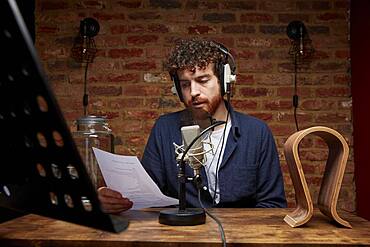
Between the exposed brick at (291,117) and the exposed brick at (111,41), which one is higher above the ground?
the exposed brick at (111,41)

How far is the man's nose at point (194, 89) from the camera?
1.83m

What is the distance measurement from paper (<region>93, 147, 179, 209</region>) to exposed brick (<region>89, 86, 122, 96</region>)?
4.63 feet

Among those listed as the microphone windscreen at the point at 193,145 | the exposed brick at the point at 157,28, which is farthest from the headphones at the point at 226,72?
the exposed brick at the point at 157,28

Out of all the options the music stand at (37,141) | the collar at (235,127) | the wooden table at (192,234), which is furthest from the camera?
the collar at (235,127)

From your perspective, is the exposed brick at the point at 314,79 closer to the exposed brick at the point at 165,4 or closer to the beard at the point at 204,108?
the exposed brick at the point at 165,4

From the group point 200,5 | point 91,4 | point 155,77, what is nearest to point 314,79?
point 200,5

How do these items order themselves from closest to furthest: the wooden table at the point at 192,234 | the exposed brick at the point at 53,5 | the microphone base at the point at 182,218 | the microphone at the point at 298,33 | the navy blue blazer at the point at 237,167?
the wooden table at the point at 192,234 → the microphone base at the point at 182,218 → the navy blue blazer at the point at 237,167 → the microphone at the point at 298,33 → the exposed brick at the point at 53,5

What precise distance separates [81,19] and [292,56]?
1.21 meters

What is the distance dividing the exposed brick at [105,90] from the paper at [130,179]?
1.41 meters

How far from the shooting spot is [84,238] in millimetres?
961

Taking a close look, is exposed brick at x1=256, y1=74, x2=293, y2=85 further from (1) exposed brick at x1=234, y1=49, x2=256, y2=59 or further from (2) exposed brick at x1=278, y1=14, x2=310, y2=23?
(2) exposed brick at x1=278, y1=14, x2=310, y2=23

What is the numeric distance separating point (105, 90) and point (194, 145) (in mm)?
1600

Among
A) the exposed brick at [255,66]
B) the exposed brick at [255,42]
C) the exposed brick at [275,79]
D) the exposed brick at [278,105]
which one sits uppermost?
the exposed brick at [255,42]

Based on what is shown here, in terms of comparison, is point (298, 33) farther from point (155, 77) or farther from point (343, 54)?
point (155, 77)
